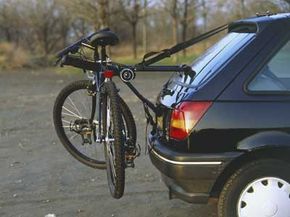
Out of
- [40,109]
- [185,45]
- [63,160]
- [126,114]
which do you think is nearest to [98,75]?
[126,114]

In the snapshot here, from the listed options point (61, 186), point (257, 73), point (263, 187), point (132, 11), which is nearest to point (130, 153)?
point (263, 187)

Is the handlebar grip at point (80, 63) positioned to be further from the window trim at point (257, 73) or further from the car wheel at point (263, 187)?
the car wheel at point (263, 187)

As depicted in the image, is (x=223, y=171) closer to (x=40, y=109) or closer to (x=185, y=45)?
(x=185, y=45)

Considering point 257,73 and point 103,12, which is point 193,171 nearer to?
point 257,73

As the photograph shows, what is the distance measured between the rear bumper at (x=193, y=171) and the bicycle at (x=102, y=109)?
1.58ft

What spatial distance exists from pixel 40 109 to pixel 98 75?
810 centimetres

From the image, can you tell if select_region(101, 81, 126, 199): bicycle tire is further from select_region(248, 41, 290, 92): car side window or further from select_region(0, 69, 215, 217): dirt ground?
select_region(248, 41, 290, 92): car side window

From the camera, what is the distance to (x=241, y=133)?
14.5ft

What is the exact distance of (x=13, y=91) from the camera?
61.2 feet

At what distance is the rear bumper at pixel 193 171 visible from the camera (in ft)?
14.5

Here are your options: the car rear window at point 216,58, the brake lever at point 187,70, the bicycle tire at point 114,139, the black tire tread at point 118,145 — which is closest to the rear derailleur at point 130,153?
the bicycle tire at point 114,139

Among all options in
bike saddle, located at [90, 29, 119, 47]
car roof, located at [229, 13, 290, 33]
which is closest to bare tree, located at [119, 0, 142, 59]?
bike saddle, located at [90, 29, 119, 47]

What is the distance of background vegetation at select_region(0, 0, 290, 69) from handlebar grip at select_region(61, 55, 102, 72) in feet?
82.9

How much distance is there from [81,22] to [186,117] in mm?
37209
